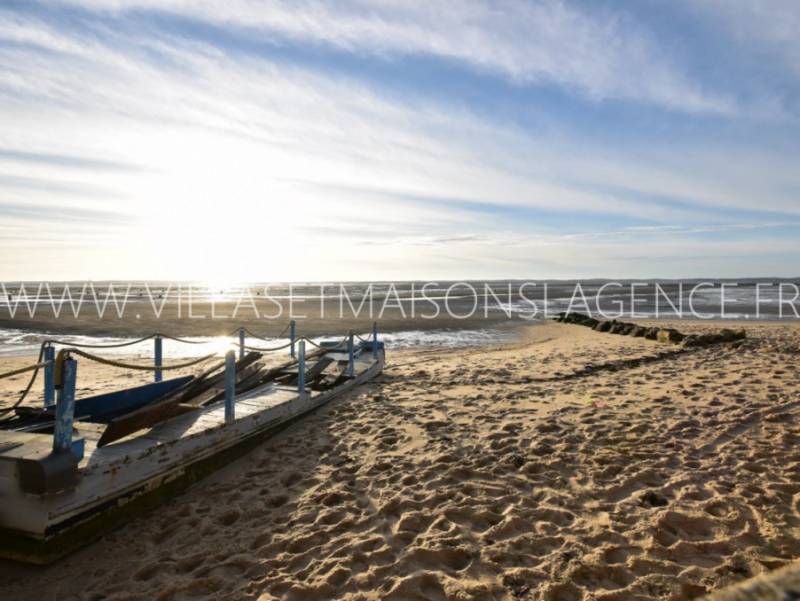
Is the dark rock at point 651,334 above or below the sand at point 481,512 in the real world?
above

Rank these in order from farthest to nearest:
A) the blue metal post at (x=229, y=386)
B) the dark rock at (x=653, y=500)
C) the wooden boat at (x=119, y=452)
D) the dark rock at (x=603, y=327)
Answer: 1. the dark rock at (x=603, y=327)
2. the blue metal post at (x=229, y=386)
3. the dark rock at (x=653, y=500)
4. the wooden boat at (x=119, y=452)

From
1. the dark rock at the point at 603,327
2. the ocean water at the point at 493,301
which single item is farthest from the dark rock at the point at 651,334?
the ocean water at the point at 493,301

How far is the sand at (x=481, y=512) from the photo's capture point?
389cm

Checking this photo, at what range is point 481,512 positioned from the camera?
480cm

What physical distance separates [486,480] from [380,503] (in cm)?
127

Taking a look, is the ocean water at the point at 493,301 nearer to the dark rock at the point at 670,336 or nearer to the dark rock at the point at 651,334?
the dark rock at the point at 651,334

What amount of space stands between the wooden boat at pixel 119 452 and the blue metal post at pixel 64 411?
91 mm

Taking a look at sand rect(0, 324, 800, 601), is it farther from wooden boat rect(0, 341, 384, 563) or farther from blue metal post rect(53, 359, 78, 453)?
blue metal post rect(53, 359, 78, 453)

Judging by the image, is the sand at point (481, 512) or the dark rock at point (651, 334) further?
the dark rock at point (651, 334)

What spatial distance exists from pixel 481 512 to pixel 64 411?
13.2 feet

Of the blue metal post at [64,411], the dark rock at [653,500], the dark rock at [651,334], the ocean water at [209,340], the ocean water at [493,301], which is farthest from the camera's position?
the ocean water at [493,301]

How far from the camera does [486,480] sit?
18.3 feet

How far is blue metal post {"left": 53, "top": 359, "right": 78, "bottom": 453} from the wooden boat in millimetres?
91

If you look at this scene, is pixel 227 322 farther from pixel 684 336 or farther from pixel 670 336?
pixel 684 336
